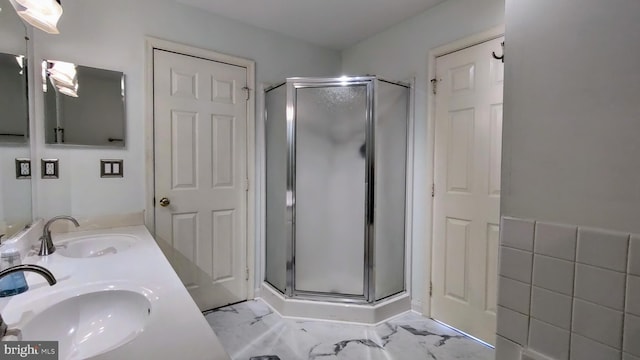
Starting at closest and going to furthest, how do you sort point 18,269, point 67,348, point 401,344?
point 18,269 < point 67,348 < point 401,344

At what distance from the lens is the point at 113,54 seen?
1.88 metres

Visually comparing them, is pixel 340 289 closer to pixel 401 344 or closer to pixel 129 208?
pixel 401 344

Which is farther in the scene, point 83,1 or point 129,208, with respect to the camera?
point 129,208

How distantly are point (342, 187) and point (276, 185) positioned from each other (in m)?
0.55

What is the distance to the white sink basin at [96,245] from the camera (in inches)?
60.4

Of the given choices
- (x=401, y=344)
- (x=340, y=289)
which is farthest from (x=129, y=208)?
(x=401, y=344)

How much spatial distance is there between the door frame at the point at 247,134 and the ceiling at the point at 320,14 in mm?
321

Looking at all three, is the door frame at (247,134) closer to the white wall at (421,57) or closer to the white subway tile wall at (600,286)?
the white wall at (421,57)

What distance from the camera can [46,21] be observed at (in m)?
1.28

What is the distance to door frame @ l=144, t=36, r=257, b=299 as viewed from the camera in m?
2.00

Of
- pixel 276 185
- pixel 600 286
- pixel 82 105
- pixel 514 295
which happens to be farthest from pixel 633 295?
pixel 82 105

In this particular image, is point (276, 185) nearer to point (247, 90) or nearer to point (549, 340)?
point (247, 90)

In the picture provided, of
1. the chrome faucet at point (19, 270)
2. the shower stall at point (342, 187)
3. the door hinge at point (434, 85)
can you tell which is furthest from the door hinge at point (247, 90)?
the chrome faucet at point (19, 270)

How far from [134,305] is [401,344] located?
1616 mm
